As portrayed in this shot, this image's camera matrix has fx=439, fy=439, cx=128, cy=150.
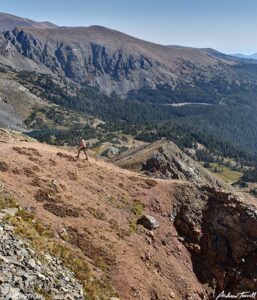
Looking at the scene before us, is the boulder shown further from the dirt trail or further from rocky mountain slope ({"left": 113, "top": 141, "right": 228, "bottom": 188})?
rocky mountain slope ({"left": 113, "top": 141, "right": 228, "bottom": 188})

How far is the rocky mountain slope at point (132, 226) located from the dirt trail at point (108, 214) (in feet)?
0.41

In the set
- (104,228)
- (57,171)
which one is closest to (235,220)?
(104,228)

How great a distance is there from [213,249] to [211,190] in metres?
8.79

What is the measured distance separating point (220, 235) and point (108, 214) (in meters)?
17.0

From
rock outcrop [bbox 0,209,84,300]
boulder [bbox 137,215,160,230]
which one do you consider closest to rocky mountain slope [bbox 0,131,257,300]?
boulder [bbox 137,215,160,230]

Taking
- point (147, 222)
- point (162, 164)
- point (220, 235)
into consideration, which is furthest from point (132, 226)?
point (162, 164)

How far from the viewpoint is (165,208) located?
55562 mm

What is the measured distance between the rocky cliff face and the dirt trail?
83.9 inches

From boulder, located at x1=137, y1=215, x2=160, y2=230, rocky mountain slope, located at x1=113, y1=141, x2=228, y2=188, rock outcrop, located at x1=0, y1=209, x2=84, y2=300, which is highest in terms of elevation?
rock outcrop, located at x1=0, y1=209, x2=84, y2=300

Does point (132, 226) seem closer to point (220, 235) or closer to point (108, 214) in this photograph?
point (108, 214)

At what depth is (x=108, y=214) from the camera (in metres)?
47.3

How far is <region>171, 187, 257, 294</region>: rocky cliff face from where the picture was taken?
52000mm

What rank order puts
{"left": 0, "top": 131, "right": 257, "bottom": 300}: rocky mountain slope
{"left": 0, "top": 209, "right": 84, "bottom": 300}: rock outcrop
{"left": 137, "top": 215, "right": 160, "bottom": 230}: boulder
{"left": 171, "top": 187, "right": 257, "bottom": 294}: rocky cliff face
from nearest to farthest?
{"left": 0, "top": 209, "right": 84, "bottom": 300}: rock outcrop < {"left": 0, "top": 131, "right": 257, "bottom": 300}: rocky mountain slope < {"left": 137, "top": 215, "right": 160, "bottom": 230}: boulder < {"left": 171, "top": 187, "right": 257, "bottom": 294}: rocky cliff face

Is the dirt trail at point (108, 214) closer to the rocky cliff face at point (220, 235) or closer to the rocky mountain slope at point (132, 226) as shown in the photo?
the rocky mountain slope at point (132, 226)
